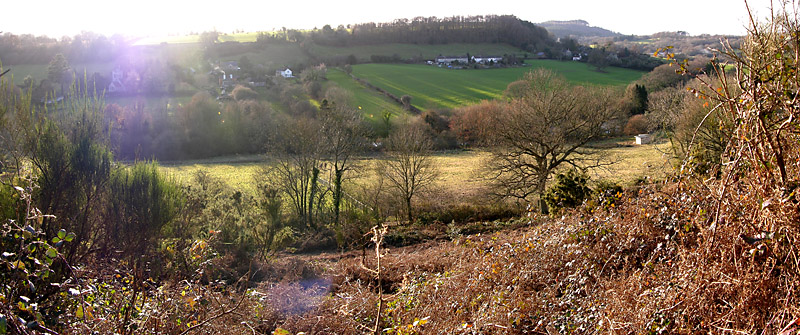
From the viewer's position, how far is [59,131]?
28.2 feet

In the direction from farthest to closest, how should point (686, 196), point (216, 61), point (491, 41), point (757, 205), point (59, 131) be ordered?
point (491, 41)
point (216, 61)
point (59, 131)
point (686, 196)
point (757, 205)

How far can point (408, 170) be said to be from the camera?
22.4 m

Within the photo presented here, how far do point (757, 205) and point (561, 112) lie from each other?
16.0m

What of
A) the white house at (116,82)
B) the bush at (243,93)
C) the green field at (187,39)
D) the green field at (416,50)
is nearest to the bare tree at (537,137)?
the bush at (243,93)

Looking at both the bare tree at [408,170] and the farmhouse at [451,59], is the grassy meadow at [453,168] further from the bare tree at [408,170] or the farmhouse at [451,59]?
the farmhouse at [451,59]

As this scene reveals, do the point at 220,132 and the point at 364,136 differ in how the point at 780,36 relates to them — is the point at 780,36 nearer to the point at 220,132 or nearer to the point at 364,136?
the point at 364,136

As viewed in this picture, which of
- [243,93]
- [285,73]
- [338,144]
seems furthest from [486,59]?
[338,144]

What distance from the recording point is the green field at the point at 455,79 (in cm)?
4847

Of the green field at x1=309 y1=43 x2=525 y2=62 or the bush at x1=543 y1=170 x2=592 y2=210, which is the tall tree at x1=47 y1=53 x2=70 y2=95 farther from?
the bush at x1=543 y1=170 x2=592 y2=210

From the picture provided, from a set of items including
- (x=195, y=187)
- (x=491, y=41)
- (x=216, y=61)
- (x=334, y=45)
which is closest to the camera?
(x=195, y=187)

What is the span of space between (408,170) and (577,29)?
412 ft

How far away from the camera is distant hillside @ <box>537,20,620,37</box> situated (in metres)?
122

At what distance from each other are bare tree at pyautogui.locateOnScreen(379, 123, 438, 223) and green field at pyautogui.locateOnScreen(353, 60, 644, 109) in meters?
22.7

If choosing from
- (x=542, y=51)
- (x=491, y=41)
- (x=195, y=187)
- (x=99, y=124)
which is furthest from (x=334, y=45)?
(x=99, y=124)
